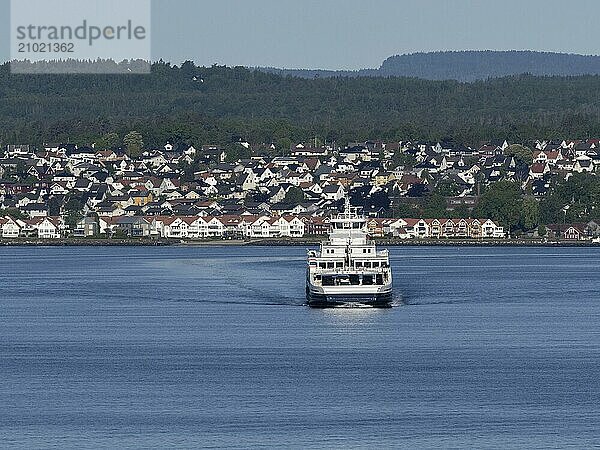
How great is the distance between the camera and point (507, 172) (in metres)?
141

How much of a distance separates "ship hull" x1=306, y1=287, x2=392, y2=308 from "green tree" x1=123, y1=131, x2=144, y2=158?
113m

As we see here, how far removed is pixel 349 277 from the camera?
149 ft

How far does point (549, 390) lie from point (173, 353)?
9.26 metres

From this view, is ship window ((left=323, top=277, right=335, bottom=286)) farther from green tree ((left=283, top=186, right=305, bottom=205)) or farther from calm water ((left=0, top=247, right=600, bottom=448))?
green tree ((left=283, top=186, right=305, bottom=205))

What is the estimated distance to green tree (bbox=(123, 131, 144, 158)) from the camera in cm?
15838

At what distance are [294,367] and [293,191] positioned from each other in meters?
97.9

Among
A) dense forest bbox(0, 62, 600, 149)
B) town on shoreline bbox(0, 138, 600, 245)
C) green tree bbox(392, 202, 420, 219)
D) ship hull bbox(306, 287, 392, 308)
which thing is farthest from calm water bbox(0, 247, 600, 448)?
dense forest bbox(0, 62, 600, 149)

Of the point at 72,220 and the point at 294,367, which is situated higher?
the point at 72,220

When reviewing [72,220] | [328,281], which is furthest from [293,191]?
[328,281]

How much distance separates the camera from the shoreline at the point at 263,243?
111 m

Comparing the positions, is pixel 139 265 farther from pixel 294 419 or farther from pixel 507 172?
pixel 507 172

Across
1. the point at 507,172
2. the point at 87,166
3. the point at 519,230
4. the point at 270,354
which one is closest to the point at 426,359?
the point at 270,354

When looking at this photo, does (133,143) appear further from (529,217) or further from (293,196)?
(529,217)

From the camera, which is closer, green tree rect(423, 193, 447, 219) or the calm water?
the calm water
